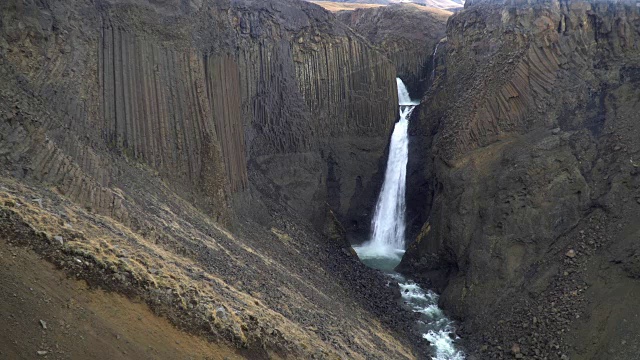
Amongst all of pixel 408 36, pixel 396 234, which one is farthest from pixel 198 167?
pixel 408 36

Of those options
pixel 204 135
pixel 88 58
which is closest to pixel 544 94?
pixel 204 135

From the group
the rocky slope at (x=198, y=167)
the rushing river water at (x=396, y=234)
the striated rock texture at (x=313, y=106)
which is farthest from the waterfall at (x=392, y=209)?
the rocky slope at (x=198, y=167)

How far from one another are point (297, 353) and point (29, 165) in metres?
6.67

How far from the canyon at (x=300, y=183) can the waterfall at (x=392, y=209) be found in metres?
0.35

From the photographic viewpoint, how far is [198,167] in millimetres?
18438

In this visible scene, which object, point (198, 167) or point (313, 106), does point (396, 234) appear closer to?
point (313, 106)

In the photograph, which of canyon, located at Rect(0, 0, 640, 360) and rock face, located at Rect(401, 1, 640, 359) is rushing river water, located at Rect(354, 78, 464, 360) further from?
rock face, located at Rect(401, 1, 640, 359)

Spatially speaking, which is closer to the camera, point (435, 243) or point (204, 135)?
point (204, 135)

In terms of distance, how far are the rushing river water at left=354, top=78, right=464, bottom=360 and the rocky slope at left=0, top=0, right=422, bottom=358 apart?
925mm

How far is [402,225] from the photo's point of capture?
27.5 metres

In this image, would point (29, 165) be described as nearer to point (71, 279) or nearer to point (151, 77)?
point (71, 279)

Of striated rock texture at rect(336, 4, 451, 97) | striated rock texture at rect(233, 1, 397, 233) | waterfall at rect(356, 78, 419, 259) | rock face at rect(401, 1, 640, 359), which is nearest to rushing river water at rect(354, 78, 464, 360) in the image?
waterfall at rect(356, 78, 419, 259)

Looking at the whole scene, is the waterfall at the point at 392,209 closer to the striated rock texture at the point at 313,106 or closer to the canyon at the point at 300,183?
the canyon at the point at 300,183

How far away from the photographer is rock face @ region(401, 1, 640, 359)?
695 inches
